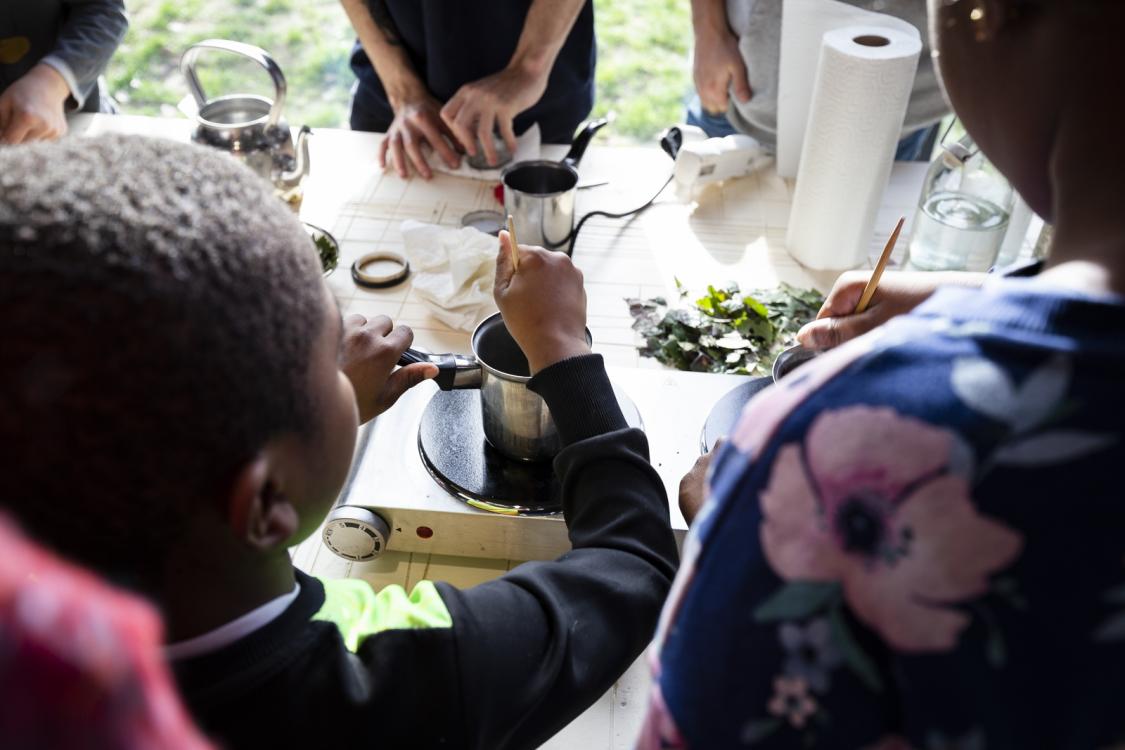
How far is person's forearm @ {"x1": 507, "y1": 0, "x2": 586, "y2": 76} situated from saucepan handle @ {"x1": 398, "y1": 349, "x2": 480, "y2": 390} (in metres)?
0.85

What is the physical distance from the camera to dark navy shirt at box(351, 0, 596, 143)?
1.56 m

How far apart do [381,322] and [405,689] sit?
1.34 ft

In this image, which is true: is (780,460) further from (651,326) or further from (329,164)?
(329,164)

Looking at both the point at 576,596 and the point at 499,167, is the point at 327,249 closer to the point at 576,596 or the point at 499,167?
the point at 499,167

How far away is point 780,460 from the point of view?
375 millimetres

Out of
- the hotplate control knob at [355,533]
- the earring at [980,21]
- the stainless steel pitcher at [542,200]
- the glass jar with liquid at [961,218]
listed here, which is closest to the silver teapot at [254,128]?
the stainless steel pitcher at [542,200]

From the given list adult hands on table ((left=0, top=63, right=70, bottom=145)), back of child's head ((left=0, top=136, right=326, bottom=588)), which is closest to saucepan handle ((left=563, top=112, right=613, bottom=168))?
adult hands on table ((left=0, top=63, right=70, bottom=145))

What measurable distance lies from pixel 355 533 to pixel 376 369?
0.51ft

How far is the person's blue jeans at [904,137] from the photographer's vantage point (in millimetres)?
1531

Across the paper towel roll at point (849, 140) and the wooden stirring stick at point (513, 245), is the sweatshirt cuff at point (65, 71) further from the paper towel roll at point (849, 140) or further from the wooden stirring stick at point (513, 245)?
the paper towel roll at point (849, 140)

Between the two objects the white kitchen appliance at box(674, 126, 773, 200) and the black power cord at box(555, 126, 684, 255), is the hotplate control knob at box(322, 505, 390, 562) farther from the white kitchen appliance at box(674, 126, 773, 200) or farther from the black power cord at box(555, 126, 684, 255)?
the white kitchen appliance at box(674, 126, 773, 200)

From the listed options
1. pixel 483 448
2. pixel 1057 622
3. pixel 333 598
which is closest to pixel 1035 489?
pixel 1057 622

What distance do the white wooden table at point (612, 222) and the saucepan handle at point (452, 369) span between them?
0.68 ft

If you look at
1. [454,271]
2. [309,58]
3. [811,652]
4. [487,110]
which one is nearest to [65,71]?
[487,110]
